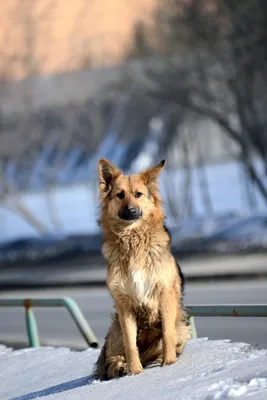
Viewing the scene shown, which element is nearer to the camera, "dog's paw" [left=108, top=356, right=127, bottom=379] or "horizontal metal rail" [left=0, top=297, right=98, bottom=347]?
"dog's paw" [left=108, top=356, right=127, bottom=379]

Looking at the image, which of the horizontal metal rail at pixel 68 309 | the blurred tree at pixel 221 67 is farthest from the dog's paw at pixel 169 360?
the blurred tree at pixel 221 67

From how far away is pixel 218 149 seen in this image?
33.9 metres

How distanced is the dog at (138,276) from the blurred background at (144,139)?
954 cm

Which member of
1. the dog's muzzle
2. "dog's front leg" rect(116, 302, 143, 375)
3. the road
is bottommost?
the road

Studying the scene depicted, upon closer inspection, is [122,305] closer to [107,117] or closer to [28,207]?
[107,117]

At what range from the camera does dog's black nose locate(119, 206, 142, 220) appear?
6.42m

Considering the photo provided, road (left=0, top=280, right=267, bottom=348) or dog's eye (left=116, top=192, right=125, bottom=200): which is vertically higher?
dog's eye (left=116, top=192, right=125, bottom=200)

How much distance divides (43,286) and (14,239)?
41.8 ft

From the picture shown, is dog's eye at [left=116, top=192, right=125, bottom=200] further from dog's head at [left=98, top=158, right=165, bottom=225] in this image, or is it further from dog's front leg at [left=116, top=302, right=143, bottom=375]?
dog's front leg at [left=116, top=302, right=143, bottom=375]

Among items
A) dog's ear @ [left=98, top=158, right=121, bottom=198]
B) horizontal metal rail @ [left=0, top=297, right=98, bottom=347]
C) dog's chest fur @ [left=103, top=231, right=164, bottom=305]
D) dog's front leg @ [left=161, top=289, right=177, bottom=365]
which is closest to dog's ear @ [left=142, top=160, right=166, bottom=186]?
dog's ear @ [left=98, top=158, right=121, bottom=198]

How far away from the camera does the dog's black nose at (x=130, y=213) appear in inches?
253

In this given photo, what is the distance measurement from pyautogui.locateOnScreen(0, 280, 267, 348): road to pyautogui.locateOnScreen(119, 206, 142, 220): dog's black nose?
4.40 meters

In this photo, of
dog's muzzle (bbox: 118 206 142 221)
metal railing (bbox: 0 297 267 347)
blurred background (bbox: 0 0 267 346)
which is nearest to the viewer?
dog's muzzle (bbox: 118 206 142 221)

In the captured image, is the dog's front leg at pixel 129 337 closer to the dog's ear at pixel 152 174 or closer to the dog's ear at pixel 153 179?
the dog's ear at pixel 153 179
